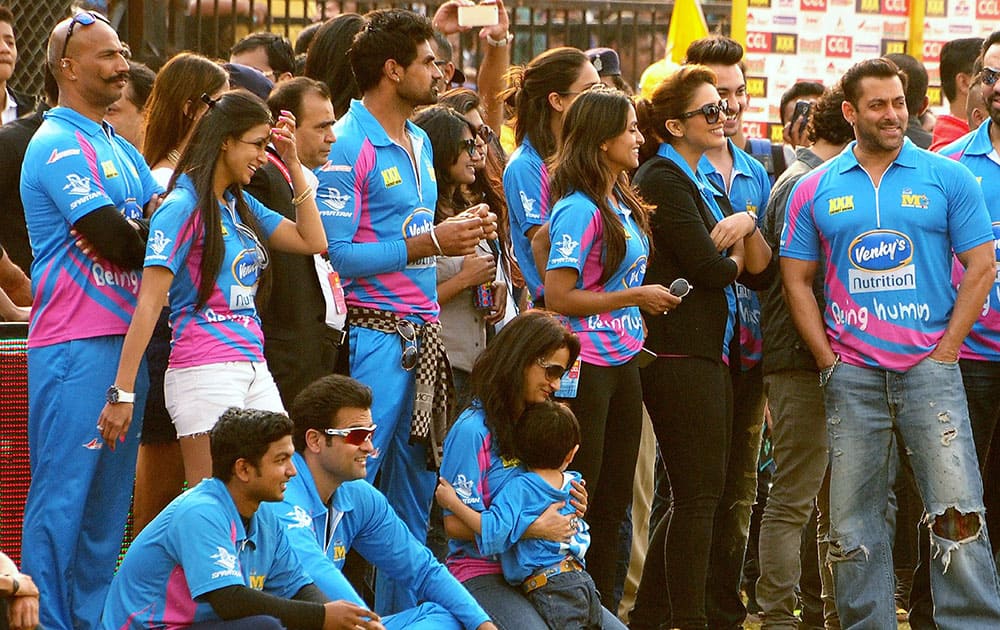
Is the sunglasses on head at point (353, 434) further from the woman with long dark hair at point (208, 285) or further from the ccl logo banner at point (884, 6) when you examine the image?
the ccl logo banner at point (884, 6)

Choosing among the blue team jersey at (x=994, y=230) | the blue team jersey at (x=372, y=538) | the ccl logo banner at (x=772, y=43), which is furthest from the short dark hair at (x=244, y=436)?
the ccl logo banner at (x=772, y=43)

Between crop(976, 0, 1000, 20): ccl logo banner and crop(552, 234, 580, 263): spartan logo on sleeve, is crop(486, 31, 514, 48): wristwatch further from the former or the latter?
crop(976, 0, 1000, 20): ccl logo banner

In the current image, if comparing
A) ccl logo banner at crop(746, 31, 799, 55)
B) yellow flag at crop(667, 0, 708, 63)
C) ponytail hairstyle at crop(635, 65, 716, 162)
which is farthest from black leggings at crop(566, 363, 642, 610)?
ccl logo banner at crop(746, 31, 799, 55)

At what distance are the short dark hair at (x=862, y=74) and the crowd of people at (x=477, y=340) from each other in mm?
19

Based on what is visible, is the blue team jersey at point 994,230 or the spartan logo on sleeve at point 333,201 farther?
the blue team jersey at point 994,230

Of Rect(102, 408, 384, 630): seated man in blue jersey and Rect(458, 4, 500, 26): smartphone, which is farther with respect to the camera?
Rect(458, 4, 500, 26): smartphone

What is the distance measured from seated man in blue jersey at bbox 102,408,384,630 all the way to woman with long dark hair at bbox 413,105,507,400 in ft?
5.51

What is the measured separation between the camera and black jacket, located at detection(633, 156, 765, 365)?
6438 millimetres

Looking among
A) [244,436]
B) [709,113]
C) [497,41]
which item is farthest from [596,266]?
[497,41]

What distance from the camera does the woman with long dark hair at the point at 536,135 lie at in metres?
6.69

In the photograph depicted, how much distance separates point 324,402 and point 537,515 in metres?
0.87

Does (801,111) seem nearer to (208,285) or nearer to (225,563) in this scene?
(208,285)

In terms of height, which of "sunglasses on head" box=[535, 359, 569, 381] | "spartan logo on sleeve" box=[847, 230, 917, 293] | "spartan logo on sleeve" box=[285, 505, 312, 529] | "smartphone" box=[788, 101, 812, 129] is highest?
"smartphone" box=[788, 101, 812, 129]

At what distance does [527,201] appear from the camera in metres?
6.68
